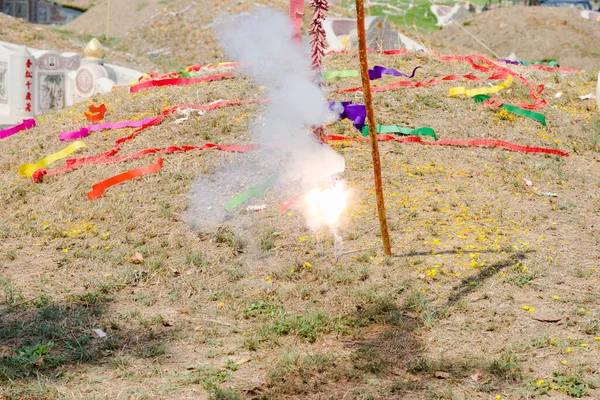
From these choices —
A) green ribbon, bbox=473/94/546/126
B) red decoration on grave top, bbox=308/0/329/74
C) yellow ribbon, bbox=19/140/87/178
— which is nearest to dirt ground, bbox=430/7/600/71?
green ribbon, bbox=473/94/546/126

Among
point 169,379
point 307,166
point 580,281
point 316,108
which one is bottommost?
point 169,379

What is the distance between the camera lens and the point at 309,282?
19.8 ft

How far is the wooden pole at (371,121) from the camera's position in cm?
547

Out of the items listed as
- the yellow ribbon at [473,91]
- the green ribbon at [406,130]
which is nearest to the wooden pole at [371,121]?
the green ribbon at [406,130]

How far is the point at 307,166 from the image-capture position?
7.99 metres

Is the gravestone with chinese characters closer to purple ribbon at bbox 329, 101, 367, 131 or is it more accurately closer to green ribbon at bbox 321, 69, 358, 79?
green ribbon at bbox 321, 69, 358, 79

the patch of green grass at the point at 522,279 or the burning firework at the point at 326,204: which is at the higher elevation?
the burning firework at the point at 326,204

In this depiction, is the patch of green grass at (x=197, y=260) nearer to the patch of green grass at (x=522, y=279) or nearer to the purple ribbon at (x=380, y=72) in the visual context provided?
the patch of green grass at (x=522, y=279)

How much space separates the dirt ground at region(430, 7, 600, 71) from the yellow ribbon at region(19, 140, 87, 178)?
23587 millimetres

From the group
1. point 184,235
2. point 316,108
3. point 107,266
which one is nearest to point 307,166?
point 316,108

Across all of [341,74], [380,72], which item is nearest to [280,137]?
[341,74]

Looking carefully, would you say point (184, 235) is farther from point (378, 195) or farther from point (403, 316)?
point (403, 316)

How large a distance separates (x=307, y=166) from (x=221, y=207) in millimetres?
1231

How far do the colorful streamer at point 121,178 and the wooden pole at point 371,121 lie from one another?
3.19m
